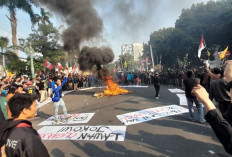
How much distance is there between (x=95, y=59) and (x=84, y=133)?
11.1 meters

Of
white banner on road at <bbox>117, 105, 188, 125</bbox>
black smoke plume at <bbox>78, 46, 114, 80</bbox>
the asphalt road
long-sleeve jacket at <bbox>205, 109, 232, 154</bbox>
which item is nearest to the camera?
long-sleeve jacket at <bbox>205, 109, 232, 154</bbox>

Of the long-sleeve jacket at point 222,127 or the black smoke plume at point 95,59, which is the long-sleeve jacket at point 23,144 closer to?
the long-sleeve jacket at point 222,127

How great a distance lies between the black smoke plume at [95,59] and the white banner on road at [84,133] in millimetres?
9597

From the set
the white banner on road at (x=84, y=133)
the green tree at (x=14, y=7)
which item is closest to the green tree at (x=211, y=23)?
the white banner on road at (x=84, y=133)

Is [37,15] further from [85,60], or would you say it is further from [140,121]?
[140,121]

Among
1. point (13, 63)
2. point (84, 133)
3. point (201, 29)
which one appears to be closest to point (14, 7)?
point (13, 63)

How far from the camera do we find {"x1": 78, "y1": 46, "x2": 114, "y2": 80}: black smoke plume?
50.9ft

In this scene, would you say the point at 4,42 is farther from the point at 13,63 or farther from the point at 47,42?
the point at 47,42

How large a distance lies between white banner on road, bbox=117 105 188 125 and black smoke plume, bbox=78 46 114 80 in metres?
8.22

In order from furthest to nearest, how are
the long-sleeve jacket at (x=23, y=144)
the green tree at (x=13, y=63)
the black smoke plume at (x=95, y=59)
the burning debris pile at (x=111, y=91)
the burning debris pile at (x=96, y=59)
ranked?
1. the green tree at (x=13, y=63)
2. the black smoke plume at (x=95, y=59)
3. the burning debris pile at (x=96, y=59)
4. the burning debris pile at (x=111, y=91)
5. the long-sleeve jacket at (x=23, y=144)

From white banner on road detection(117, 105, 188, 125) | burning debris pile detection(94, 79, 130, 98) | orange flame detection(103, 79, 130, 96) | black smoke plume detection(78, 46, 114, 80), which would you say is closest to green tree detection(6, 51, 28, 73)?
black smoke plume detection(78, 46, 114, 80)

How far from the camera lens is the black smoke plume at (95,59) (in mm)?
15516

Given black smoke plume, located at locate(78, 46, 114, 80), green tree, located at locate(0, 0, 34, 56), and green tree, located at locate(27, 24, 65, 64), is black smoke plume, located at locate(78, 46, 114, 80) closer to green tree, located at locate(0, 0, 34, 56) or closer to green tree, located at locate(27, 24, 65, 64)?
green tree, located at locate(0, 0, 34, 56)

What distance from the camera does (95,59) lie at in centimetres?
1555
